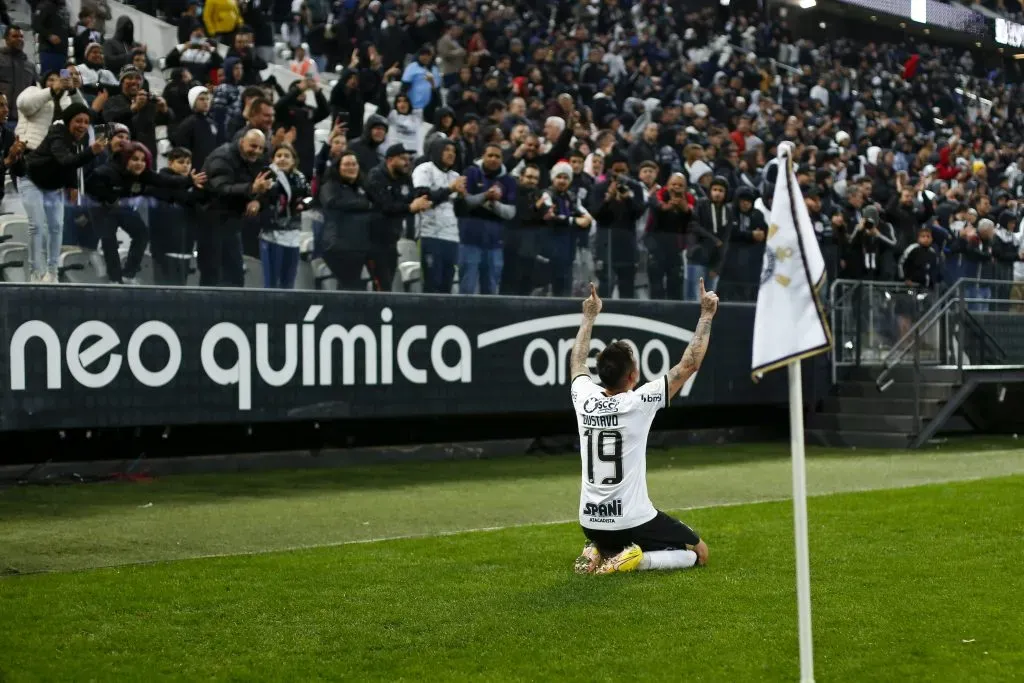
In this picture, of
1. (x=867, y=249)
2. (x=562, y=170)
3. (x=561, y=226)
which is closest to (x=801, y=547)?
(x=561, y=226)

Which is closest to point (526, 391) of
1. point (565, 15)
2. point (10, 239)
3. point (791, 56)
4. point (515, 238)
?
point (515, 238)

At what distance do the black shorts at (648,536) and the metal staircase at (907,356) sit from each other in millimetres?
10871

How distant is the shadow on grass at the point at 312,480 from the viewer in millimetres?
12203

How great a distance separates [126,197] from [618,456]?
22.1 feet

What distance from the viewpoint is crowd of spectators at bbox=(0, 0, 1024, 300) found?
14.0 metres

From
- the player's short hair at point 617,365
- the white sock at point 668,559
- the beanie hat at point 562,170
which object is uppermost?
the beanie hat at point 562,170

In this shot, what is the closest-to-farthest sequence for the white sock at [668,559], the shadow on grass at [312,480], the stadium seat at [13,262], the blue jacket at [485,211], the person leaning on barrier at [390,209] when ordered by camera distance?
the white sock at [668,559], the shadow on grass at [312,480], the stadium seat at [13,262], the person leaning on barrier at [390,209], the blue jacket at [485,211]

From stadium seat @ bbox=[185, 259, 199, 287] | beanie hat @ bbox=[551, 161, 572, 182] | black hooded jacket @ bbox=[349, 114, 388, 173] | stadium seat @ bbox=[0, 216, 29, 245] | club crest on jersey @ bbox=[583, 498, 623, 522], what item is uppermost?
black hooded jacket @ bbox=[349, 114, 388, 173]

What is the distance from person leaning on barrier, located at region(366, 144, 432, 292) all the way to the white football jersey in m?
6.94

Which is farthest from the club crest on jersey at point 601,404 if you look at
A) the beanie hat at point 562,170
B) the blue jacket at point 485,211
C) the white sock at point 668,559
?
the beanie hat at point 562,170

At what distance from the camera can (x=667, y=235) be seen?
Result: 58.6ft

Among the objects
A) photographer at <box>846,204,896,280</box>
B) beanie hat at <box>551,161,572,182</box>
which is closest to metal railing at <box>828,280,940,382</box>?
photographer at <box>846,204,896,280</box>

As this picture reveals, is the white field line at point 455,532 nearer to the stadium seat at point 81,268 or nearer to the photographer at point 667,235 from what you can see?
the stadium seat at point 81,268

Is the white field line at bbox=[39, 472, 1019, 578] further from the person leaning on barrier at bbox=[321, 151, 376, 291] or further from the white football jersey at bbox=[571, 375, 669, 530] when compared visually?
the person leaning on barrier at bbox=[321, 151, 376, 291]
